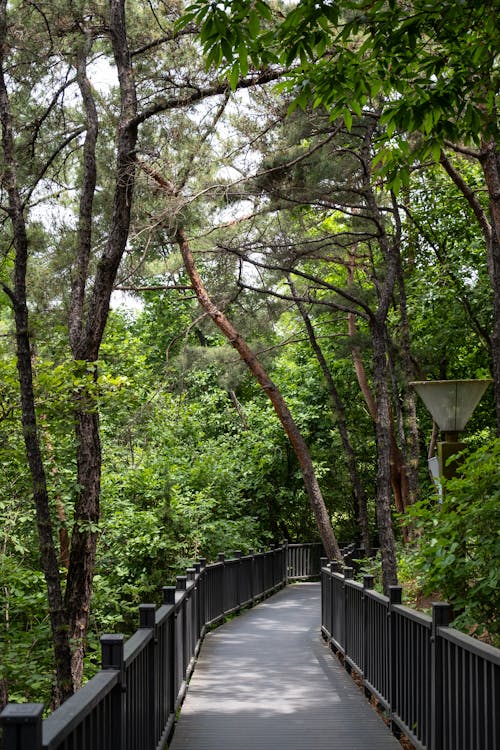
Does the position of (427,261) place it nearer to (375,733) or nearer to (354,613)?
(354,613)

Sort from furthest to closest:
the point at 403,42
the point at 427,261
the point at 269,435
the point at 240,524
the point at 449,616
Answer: the point at 269,435, the point at 427,261, the point at 240,524, the point at 403,42, the point at 449,616

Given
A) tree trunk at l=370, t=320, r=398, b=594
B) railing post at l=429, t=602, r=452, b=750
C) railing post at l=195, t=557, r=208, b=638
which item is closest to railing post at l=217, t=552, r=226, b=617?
railing post at l=195, t=557, r=208, b=638

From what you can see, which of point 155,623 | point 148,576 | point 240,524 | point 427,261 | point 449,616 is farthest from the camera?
point 427,261

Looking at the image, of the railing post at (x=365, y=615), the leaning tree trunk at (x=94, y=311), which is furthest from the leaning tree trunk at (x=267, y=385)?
the railing post at (x=365, y=615)

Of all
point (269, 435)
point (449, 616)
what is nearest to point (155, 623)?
point (449, 616)

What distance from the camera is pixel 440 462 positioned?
805 centimetres

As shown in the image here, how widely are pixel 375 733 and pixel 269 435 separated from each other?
23.3 metres

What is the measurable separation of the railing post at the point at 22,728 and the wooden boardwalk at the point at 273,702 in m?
4.78

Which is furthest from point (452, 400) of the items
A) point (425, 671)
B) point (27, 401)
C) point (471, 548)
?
point (27, 401)

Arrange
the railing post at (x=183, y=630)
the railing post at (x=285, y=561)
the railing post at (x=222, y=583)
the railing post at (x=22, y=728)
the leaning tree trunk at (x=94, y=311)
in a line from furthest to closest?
the railing post at (x=285, y=561) → the railing post at (x=222, y=583) → the leaning tree trunk at (x=94, y=311) → the railing post at (x=183, y=630) → the railing post at (x=22, y=728)

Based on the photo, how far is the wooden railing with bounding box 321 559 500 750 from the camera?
405 cm

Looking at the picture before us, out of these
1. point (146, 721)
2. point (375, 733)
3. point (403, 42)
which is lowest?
point (375, 733)

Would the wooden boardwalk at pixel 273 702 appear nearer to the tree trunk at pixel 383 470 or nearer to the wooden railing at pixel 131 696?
the wooden railing at pixel 131 696

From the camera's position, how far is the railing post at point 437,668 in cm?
503
